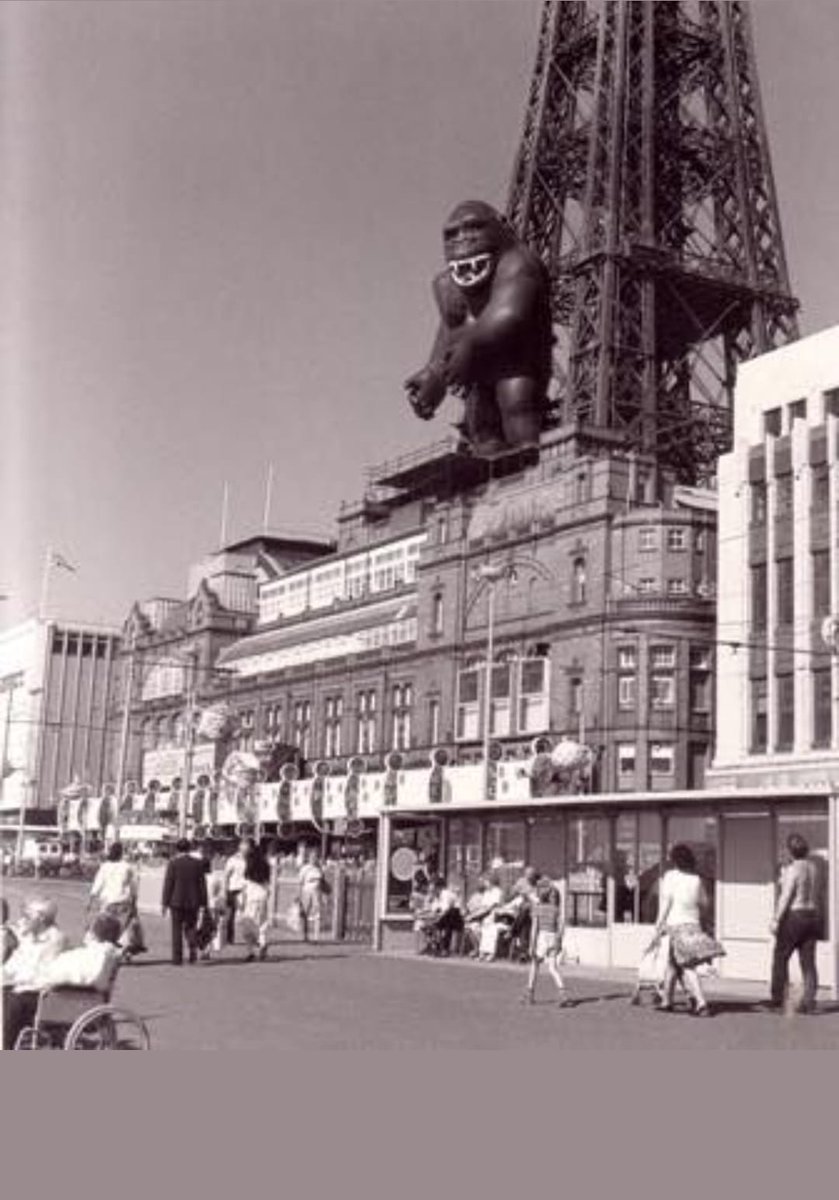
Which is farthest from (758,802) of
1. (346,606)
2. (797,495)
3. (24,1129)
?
(346,606)

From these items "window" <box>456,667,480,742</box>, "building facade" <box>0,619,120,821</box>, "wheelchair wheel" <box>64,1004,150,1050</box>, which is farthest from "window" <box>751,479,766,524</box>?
"wheelchair wheel" <box>64,1004,150,1050</box>

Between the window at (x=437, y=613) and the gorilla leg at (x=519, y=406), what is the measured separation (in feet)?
188

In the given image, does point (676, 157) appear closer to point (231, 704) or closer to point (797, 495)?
point (797, 495)

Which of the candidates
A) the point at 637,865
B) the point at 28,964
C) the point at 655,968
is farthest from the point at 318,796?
the point at 28,964

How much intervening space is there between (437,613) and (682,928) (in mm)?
54025

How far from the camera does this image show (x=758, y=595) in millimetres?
49031

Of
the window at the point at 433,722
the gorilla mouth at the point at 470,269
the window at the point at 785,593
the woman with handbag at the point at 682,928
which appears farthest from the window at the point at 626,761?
the gorilla mouth at the point at 470,269

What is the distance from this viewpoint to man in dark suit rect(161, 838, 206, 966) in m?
18.1

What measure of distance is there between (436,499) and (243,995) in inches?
2318

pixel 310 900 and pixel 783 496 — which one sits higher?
pixel 783 496

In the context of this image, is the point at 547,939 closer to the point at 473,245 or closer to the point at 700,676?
the point at 473,245

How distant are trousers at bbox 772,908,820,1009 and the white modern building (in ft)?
87.0

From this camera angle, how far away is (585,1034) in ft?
36.6

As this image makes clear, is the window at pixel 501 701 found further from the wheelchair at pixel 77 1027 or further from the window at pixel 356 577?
the wheelchair at pixel 77 1027
